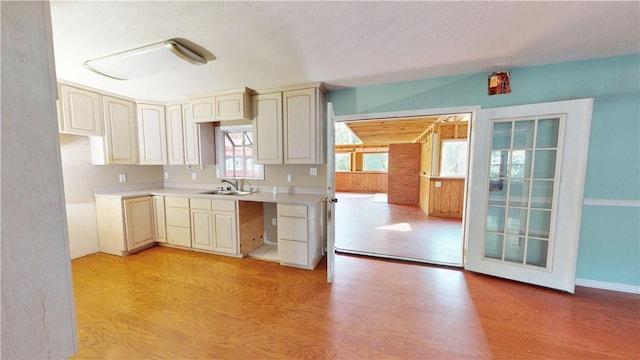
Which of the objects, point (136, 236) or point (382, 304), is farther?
point (136, 236)

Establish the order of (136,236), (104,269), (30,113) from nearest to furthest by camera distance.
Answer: (30,113) < (104,269) < (136,236)

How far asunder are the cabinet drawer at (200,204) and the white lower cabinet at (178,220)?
11 cm

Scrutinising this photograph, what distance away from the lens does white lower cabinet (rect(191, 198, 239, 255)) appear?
119 inches

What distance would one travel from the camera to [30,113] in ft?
1.81

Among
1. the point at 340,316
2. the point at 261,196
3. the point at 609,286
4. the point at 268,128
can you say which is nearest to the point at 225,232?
the point at 261,196

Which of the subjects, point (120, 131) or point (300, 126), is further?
point (120, 131)

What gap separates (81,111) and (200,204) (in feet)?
6.00

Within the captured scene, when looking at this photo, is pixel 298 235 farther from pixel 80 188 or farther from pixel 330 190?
pixel 80 188

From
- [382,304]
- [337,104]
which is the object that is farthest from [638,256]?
[337,104]

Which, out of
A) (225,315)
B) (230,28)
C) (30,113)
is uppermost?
(230,28)

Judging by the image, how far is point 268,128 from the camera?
2992 millimetres

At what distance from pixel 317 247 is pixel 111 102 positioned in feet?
11.5

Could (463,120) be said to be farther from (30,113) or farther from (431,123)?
(30,113)

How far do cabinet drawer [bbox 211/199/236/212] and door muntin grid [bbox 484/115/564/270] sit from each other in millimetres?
3166
